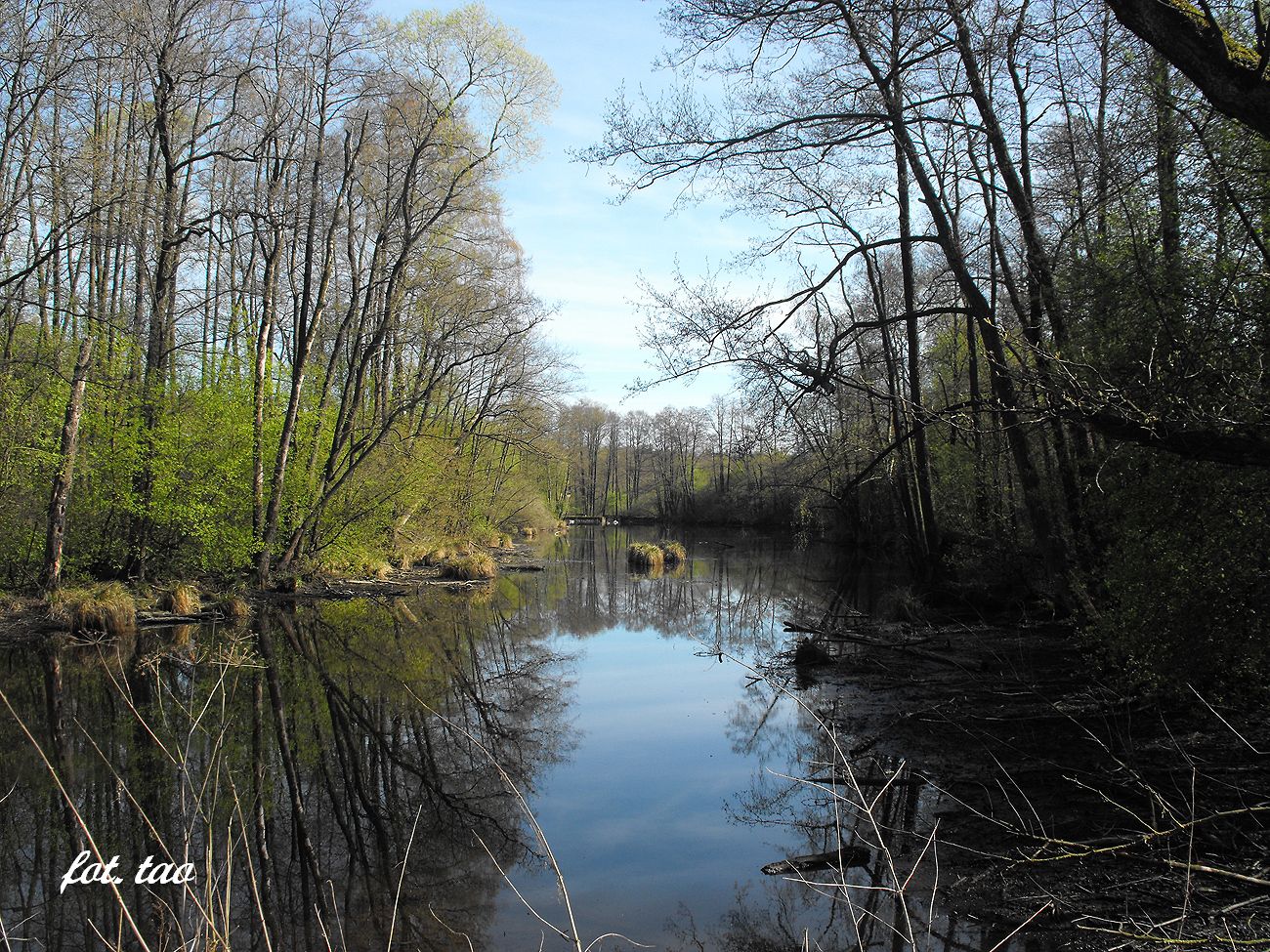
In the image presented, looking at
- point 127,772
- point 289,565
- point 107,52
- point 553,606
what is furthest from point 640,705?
point 107,52

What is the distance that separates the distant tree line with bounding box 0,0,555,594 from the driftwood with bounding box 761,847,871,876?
1222cm

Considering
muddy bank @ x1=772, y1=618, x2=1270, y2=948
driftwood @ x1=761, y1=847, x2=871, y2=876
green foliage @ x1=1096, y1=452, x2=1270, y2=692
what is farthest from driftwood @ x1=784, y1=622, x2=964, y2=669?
driftwood @ x1=761, y1=847, x2=871, y2=876

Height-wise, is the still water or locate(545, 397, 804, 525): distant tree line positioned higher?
locate(545, 397, 804, 525): distant tree line

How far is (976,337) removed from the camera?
1645 centimetres

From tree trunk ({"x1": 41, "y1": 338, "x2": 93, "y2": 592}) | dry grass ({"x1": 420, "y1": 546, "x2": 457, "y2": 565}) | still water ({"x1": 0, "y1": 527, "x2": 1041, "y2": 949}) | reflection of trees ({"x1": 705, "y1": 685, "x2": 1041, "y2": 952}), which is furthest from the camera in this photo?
dry grass ({"x1": 420, "y1": 546, "x2": 457, "y2": 565})

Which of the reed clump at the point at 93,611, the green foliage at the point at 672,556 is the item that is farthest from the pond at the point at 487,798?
the green foliage at the point at 672,556

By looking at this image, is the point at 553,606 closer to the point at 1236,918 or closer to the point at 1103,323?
the point at 1103,323

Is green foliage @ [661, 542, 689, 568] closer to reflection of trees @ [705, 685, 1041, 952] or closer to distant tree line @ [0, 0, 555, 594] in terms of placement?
distant tree line @ [0, 0, 555, 594]

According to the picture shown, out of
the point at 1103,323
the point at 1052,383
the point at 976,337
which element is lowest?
the point at 1052,383

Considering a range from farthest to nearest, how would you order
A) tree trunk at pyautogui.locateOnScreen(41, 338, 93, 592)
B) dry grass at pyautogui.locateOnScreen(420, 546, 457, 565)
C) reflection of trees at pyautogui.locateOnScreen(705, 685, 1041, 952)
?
dry grass at pyautogui.locateOnScreen(420, 546, 457, 565), tree trunk at pyautogui.locateOnScreen(41, 338, 93, 592), reflection of trees at pyautogui.locateOnScreen(705, 685, 1041, 952)

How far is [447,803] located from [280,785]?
1.40 meters

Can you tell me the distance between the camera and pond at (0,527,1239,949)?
4.41 metres

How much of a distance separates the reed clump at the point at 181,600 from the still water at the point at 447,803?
1.86m

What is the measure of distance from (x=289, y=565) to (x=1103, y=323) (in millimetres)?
15796
